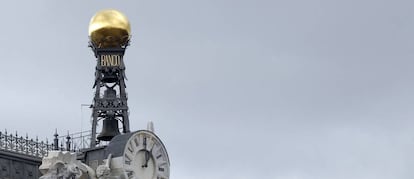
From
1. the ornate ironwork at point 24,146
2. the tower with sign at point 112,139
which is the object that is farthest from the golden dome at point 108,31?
the ornate ironwork at point 24,146

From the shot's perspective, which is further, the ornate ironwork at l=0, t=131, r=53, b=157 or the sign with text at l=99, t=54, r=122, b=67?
the sign with text at l=99, t=54, r=122, b=67

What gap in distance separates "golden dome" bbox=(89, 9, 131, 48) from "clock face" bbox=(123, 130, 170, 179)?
12.5 metres

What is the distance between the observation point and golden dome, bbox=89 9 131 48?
67438mm

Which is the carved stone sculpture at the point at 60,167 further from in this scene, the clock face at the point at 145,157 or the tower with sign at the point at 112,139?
the clock face at the point at 145,157

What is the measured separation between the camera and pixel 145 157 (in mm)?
55625

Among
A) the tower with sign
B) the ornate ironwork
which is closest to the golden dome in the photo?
the tower with sign

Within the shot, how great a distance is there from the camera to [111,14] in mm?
68125

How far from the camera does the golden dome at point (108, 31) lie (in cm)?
6744

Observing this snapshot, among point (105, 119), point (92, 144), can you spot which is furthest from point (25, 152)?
point (105, 119)

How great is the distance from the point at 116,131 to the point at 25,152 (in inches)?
464

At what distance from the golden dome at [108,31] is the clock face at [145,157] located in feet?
41.1

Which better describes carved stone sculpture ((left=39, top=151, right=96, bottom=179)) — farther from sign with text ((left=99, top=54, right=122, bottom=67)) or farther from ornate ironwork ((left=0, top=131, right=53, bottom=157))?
sign with text ((left=99, top=54, right=122, bottom=67))

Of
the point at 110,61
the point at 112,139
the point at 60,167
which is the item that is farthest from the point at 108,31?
the point at 60,167

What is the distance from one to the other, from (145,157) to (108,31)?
45.6 feet
